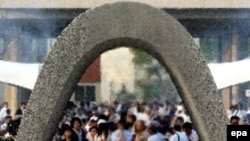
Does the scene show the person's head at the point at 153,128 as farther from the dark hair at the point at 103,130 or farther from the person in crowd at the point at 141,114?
the person in crowd at the point at 141,114

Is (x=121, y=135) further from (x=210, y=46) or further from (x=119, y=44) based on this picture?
(x=210, y=46)

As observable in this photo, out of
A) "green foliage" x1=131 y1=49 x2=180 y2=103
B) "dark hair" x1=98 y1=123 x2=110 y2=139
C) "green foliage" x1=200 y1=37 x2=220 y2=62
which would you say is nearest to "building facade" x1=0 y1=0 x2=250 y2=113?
"green foliage" x1=200 y1=37 x2=220 y2=62

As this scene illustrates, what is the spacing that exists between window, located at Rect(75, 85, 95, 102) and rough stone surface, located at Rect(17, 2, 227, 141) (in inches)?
957

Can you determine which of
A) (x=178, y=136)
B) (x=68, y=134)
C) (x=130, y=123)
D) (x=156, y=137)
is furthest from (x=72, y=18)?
(x=178, y=136)

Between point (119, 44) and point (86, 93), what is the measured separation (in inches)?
1042

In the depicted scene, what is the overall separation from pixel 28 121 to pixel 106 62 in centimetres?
2205

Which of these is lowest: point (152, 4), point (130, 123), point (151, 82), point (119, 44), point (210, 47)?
point (130, 123)

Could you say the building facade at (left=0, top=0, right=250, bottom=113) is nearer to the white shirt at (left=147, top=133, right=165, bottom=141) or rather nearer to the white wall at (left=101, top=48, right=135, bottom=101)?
the white wall at (left=101, top=48, right=135, bottom=101)

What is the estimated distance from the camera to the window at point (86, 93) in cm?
3466

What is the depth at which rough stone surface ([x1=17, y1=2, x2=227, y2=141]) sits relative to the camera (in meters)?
9.59

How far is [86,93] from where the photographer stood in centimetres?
3612

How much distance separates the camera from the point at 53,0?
2389 centimetres

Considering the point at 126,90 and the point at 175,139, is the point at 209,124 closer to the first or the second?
the point at 175,139

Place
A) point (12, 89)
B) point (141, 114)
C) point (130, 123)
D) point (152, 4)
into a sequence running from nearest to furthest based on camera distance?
1. point (130, 123)
2. point (141, 114)
3. point (152, 4)
4. point (12, 89)
